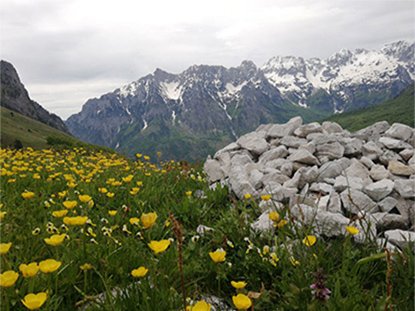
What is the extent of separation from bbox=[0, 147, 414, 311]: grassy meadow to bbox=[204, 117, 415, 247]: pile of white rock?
0.52 metres

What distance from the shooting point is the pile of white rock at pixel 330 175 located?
5.79 m

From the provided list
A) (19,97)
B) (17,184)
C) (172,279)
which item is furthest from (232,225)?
(19,97)

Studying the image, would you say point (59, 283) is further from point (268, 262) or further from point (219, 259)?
point (268, 262)

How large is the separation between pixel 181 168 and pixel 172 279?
6889mm

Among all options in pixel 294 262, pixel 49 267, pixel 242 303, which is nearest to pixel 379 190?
pixel 294 262

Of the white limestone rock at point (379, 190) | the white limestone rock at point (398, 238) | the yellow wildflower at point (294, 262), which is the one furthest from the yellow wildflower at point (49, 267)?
the white limestone rock at point (379, 190)

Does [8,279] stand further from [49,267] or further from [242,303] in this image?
[242,303]

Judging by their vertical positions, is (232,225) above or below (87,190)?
below

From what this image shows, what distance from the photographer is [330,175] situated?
7.93m

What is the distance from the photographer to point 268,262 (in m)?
4.46

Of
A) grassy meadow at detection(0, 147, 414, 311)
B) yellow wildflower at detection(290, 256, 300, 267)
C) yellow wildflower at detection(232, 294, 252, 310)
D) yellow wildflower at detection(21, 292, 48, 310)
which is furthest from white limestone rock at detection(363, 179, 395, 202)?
yellow wildflower at detection(21, 292, 48, 310)

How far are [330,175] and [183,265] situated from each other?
4.67 m

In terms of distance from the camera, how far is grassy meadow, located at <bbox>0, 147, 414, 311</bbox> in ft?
10.3

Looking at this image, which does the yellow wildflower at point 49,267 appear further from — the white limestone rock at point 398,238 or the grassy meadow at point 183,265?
the white limestone rock at point 398,238
